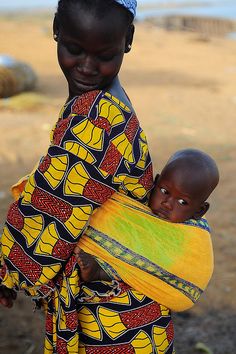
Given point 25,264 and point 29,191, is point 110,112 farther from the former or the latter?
point 25,264

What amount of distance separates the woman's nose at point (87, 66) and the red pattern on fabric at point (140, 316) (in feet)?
2.55

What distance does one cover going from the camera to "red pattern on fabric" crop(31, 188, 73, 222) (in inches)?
65.0

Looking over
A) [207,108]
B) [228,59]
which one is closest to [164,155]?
[207,108]

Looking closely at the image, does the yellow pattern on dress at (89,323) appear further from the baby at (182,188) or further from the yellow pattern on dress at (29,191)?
the yellow pattern on dress at (29,191)

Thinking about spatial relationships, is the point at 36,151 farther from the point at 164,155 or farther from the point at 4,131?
the point at 164,155

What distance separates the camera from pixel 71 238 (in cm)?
167

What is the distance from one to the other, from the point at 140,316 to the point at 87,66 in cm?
82

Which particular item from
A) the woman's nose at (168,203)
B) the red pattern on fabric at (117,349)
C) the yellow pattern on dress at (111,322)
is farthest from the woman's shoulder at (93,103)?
the red pattern on fabric at (117,349)

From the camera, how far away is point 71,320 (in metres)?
1.77

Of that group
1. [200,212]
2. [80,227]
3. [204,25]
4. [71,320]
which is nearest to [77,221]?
[80,227]

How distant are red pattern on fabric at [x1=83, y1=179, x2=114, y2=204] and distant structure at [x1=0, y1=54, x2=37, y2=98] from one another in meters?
8.66

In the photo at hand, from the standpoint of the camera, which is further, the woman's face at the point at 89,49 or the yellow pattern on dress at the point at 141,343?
the yellow pattern on dress at the point at 141,343

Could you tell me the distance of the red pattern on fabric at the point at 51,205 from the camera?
1.65m

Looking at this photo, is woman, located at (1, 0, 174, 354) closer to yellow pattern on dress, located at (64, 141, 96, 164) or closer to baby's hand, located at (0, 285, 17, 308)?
yellow pattern on dress, located at (64, 141, 96, 164)
